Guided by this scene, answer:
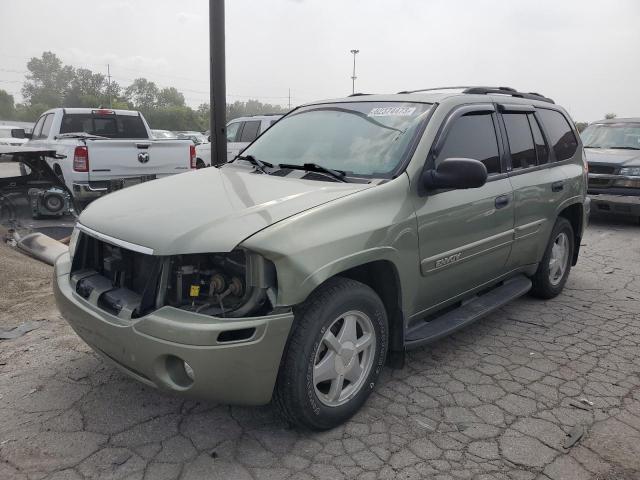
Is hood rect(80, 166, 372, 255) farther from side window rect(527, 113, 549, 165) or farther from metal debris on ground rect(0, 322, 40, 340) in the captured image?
side window rect(527, 113, 549, 165)

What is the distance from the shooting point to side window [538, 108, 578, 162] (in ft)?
15.8

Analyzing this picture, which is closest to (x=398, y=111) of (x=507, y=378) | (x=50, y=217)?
(x=507, y=378)

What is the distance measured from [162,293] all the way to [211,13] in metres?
4.18

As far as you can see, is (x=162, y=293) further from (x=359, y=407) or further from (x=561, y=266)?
(x=561, y=266)

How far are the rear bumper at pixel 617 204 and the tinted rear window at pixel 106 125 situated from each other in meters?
8.19

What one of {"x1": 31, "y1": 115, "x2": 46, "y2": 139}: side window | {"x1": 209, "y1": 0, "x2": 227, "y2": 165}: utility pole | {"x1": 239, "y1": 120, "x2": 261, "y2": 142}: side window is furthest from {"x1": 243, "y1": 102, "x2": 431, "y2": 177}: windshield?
{"x1": 239, "y1": 120, "x2": 261, "y2": 142}: side window

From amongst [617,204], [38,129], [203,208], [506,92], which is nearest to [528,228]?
[506,92]

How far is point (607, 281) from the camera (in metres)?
5.87

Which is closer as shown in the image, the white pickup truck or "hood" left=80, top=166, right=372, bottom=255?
"hood" left=80, top=166, right=372, bottom=255

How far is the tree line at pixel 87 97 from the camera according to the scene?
77.0 m

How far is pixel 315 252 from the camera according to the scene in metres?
2.59

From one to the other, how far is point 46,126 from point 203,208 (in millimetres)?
8590

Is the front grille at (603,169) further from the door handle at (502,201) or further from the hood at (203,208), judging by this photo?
the hood at (203,208)

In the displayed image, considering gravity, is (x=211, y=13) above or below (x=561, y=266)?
above
